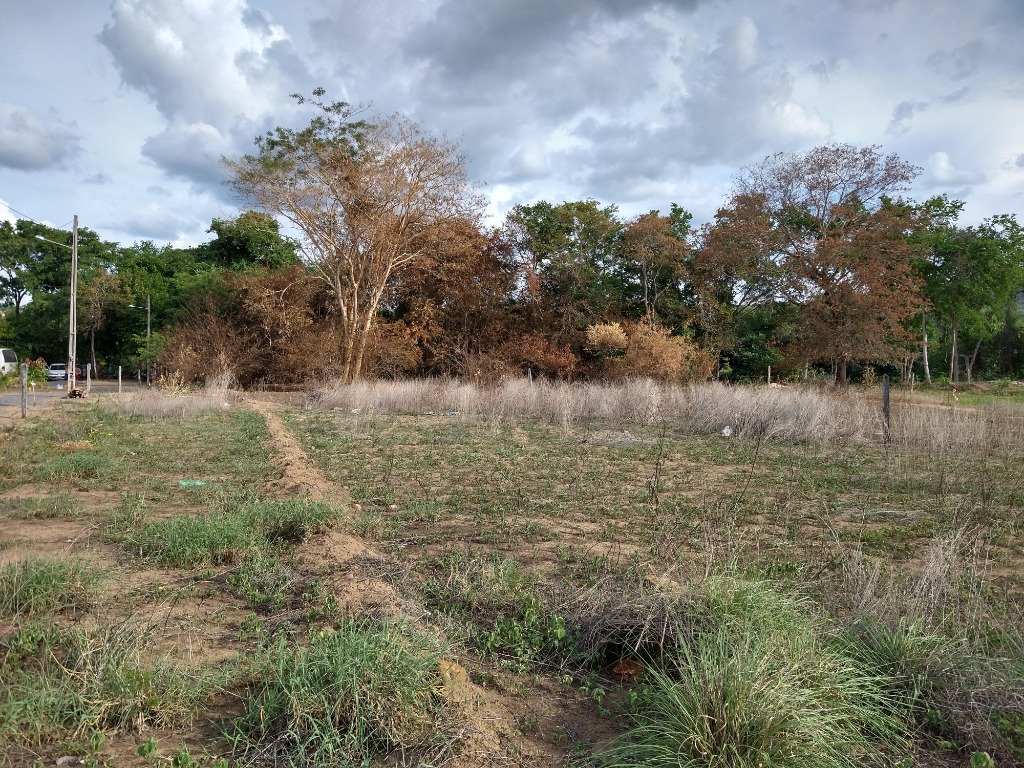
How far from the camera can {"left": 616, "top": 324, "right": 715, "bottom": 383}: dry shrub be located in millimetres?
20391

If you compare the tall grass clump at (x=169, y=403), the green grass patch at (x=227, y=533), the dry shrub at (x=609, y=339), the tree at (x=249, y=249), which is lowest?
the green grass patch at (x=227, y=533)

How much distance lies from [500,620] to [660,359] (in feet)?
58.2

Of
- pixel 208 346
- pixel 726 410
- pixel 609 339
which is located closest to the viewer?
pixel 726 410

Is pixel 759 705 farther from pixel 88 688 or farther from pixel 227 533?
pixel 227 533

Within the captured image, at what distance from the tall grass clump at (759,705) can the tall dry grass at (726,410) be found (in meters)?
6.73

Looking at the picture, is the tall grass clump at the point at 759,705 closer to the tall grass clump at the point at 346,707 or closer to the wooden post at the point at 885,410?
the tall grass clump at the point at 346,707

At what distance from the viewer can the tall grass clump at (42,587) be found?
338cm

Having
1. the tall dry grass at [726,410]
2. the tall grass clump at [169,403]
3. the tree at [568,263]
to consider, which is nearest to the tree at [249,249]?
the tree at [568,263]

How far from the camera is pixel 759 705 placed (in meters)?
2.35

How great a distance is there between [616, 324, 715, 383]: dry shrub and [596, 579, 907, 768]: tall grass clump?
17.2m

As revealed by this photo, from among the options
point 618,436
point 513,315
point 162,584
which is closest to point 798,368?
point 513,315

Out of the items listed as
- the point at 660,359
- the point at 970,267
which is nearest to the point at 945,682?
the point at 660,359

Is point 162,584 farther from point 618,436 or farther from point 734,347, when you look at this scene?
point 734,347

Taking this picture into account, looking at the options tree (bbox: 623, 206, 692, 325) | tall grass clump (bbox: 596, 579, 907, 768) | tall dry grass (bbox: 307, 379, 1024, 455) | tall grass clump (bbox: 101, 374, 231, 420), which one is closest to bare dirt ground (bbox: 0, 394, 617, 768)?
tall grass clump (bbox: 596, 579, 907, 768)
